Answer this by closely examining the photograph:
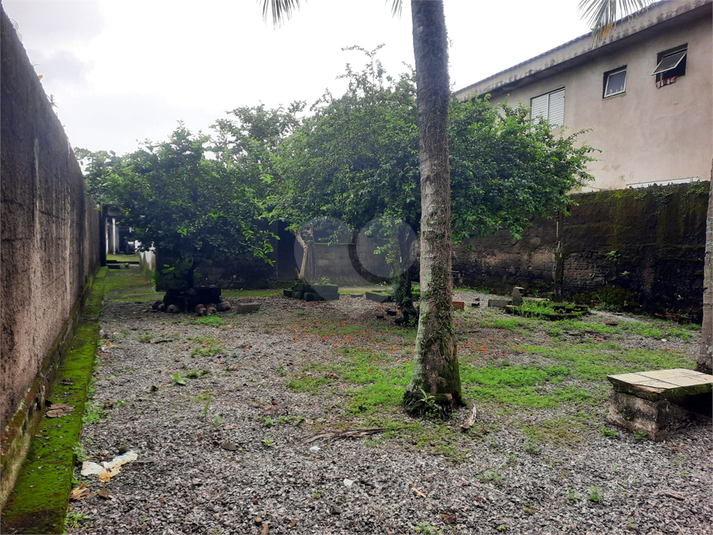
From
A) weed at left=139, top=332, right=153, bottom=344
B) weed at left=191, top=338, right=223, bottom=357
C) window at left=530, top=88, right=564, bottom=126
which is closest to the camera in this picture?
weed at left=191, top=338, right=223, bottom=357

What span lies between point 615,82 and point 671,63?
1.49 metres

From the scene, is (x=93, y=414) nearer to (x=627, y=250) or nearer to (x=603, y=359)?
(x=603, y=359)

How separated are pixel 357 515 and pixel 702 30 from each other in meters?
12.2

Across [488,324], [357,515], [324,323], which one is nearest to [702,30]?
[488,324]

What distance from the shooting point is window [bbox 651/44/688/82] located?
9.97 m

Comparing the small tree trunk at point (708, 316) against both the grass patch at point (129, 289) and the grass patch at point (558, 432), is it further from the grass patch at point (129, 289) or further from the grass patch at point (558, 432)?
the grass patch at point (129, 289)

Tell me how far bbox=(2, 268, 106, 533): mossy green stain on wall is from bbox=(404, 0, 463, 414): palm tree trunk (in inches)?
97.5

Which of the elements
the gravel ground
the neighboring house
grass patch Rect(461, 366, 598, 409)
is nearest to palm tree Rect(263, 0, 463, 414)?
the gravel ground

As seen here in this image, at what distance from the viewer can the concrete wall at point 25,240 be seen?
7.91 feet

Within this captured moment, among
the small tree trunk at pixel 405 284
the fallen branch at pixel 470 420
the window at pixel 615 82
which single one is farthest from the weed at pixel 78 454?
the window at pixel 615 82

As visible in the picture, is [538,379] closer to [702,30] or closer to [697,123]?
[697,123]

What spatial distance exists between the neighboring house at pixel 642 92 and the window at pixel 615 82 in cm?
2

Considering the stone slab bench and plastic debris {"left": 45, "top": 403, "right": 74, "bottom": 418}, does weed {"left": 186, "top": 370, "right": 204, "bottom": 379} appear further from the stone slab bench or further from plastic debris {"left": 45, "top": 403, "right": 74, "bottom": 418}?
the stone slab bench

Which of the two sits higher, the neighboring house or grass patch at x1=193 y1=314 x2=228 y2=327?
the neighboring house
